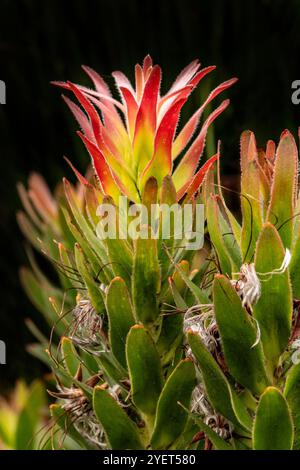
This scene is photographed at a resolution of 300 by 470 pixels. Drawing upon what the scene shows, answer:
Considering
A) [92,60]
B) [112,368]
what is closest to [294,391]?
[112,368]

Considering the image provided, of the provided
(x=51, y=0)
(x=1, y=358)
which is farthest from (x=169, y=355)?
(x=51, y=0)

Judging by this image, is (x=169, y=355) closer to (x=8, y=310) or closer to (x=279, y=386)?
(x=279, y=386)

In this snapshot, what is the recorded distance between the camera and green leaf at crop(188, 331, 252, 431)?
47 centimetres

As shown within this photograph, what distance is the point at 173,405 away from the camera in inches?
20.5

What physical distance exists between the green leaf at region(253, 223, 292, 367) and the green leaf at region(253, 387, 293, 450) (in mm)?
36

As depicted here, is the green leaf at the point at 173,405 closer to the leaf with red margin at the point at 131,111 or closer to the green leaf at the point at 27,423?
the leaf with red margin at the point at 131,111

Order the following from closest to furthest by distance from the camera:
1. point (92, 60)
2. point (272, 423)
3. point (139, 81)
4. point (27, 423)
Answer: point (272, 423) → point (139, 81) → point (27, 423) → point (92, 60)

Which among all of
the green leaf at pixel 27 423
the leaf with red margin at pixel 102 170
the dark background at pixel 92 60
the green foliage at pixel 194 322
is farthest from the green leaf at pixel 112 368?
the dark background at pixel 92 60

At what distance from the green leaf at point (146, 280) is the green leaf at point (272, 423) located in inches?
4.0

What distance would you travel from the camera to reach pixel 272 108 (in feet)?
7.16

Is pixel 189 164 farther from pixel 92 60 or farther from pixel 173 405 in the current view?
pixel 92 60

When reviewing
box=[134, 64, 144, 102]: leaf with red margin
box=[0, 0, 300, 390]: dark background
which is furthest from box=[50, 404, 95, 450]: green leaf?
box=[0, 0, 300, 390]: dark background

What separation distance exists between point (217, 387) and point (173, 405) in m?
0.05
